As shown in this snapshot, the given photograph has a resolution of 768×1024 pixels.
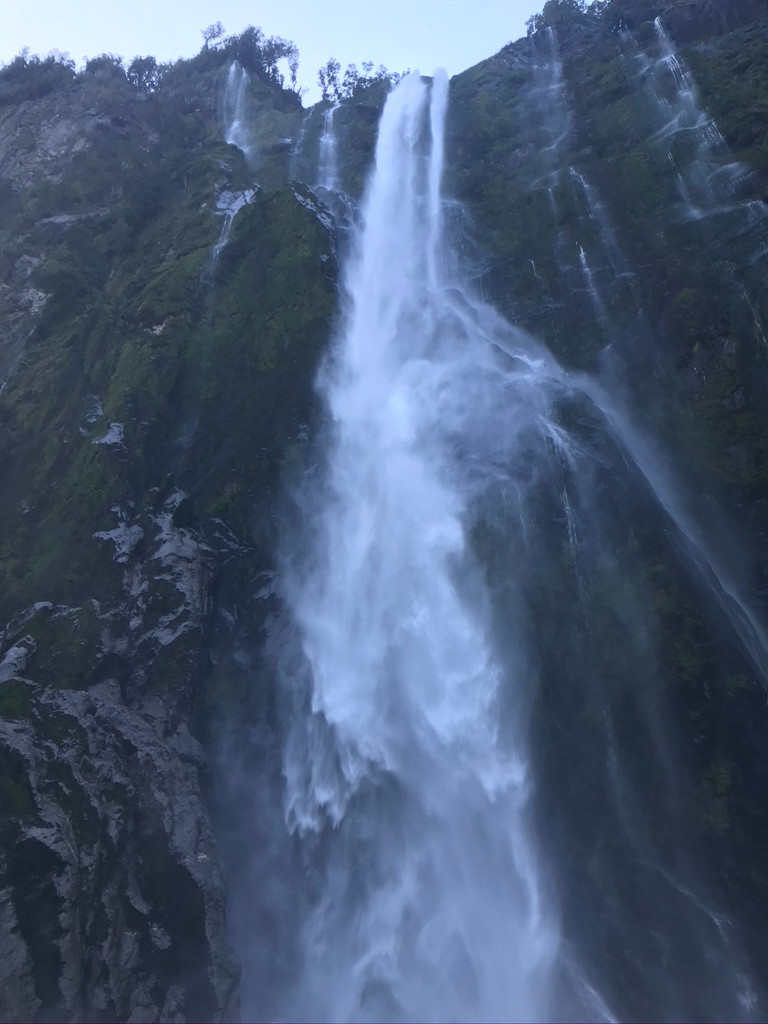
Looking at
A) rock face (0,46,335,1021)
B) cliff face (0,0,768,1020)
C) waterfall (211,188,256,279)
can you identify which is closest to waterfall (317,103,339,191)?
cliff face (0,0,768,1020)

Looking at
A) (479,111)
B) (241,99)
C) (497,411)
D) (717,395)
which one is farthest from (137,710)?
(241,99)

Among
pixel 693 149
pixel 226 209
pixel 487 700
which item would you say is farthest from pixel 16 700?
pixel 693 149

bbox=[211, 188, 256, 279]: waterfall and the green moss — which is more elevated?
bbox=[211, 188, 256, 279]: waterfall

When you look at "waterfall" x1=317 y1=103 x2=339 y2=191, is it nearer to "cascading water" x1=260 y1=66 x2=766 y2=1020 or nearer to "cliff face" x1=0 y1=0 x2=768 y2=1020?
"cliff face" x1=0 y1=0 x2=768 y2=1020

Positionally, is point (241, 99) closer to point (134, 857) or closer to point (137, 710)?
point (137, 710)

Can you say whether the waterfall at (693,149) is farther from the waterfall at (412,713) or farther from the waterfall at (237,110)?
the waterfall at (237,110)

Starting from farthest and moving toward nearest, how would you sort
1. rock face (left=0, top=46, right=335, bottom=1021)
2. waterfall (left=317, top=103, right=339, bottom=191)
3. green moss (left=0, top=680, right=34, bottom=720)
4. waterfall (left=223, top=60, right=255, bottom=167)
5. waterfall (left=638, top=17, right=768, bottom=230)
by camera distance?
waterfall (left=223, top=60, right=255, bottom=167) → waterfall (left=317, top=103, right=339, bottom=191) → waterfall (left=638, top=17, right=768, bottom=230) → green moss (left=0, top=680, right=34, bottom=720) → rock face (left=0, top=46, right=335, bottom=1021)
